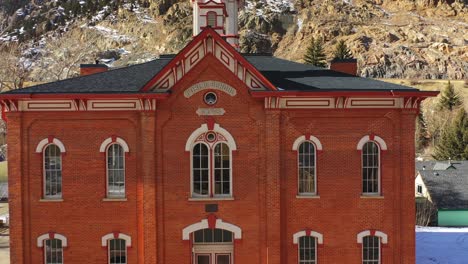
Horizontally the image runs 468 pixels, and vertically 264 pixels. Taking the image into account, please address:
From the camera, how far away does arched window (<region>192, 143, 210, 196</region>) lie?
1706 centimetres

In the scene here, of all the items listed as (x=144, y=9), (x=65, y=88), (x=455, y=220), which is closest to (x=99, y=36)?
(x=144, y=9)

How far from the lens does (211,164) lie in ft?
55.9

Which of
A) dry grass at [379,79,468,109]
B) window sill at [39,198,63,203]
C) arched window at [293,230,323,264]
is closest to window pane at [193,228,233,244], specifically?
arched window at [293,230,323,264]

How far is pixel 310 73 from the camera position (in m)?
19.2

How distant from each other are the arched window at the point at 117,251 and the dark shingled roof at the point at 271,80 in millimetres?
5252

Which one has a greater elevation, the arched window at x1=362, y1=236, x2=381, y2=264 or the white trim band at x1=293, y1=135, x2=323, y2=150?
the white trim band at x1=293, y1=135, x2=323, y2=150

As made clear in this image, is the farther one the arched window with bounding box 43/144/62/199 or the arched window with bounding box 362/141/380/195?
the arched window with bounding box 362/141/380/195

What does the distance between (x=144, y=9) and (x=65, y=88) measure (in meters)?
131

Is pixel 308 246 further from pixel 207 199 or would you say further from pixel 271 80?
pixel 271 80

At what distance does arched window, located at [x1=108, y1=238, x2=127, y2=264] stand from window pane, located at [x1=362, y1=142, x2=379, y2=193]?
8709mm

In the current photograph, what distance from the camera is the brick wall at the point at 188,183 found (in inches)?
660

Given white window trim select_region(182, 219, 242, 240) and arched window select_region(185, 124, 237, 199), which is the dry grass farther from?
white window trim select_region(182, 219, 242, 240)

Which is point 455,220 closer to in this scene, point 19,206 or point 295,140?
point 295,140

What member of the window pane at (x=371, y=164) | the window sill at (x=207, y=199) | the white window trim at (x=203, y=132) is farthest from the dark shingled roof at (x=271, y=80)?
the window sill at (x=207, y=199)
